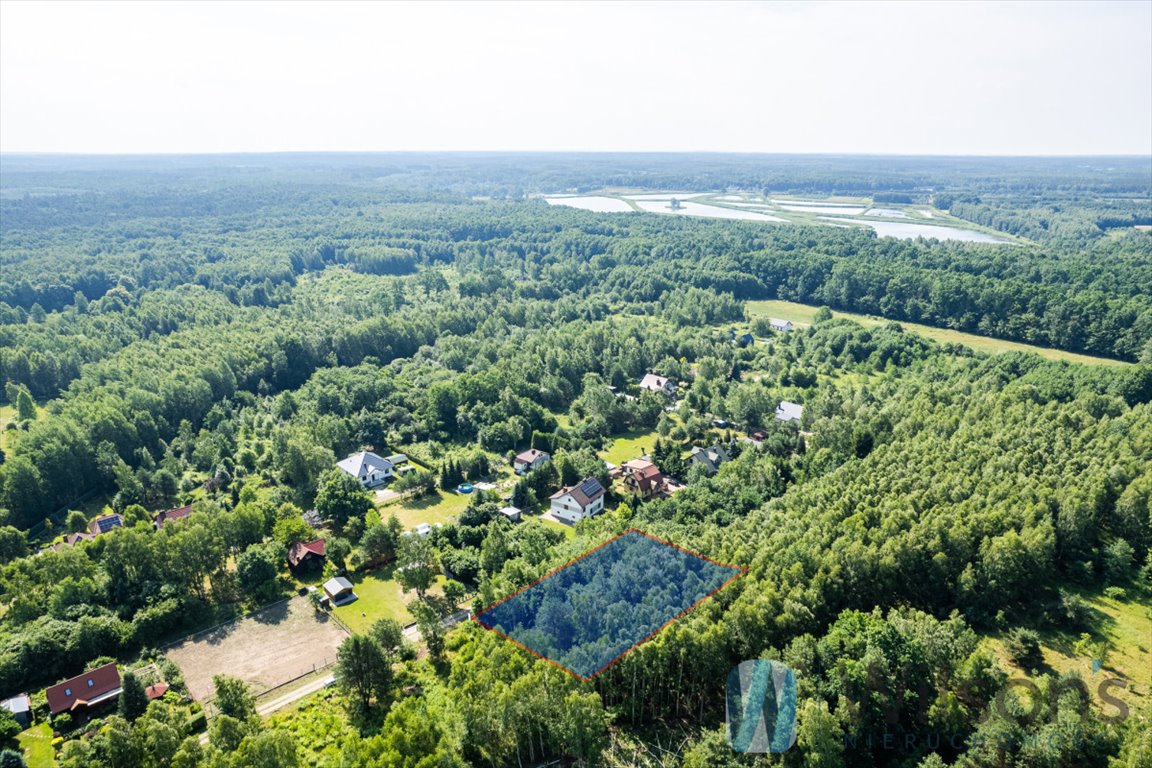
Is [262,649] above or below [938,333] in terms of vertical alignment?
below

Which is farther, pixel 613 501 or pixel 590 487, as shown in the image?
pixel 613 501

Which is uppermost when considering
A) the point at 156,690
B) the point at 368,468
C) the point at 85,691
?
the point at 368,468

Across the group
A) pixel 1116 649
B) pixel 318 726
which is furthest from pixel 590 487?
pixel 1116 649

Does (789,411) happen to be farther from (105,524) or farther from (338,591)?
(105,524)

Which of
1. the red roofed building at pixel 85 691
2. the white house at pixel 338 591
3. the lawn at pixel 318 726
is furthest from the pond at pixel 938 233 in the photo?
the red roofed building at pixel 85 691

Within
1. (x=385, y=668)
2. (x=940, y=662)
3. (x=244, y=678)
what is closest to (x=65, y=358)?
(x=244, y=678)

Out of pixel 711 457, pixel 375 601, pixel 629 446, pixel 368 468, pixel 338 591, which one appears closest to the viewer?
pixel 338 591

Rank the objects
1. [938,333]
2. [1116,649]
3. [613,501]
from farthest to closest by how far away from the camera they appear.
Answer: [938,333] < [613,501] < [1116,649]
